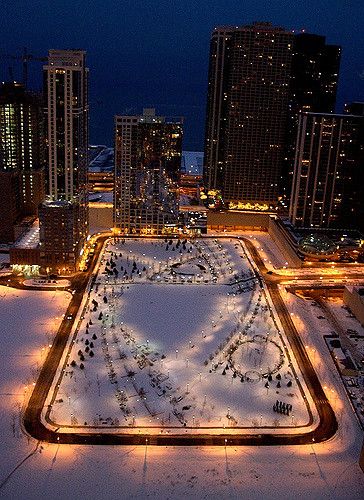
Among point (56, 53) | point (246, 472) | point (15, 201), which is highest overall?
point (56, 53)

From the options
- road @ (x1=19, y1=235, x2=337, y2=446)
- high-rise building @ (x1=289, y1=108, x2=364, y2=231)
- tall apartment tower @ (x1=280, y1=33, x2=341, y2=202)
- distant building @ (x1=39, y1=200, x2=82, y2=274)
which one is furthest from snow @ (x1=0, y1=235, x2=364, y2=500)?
tall apartment tower @ (x1=280, y1=33, x2=341, y2=202)

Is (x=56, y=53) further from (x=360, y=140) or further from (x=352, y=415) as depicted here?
(x=352, y=415)

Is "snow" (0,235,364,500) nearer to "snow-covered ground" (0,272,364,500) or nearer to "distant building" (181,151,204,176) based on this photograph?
"snow-covered ground" (0,272,364,500)

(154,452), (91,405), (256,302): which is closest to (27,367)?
(91,405)

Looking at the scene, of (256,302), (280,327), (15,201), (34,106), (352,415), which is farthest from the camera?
(34,106)

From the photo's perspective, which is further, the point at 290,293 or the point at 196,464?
the point at 290,293

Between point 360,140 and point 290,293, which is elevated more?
point 360,140
